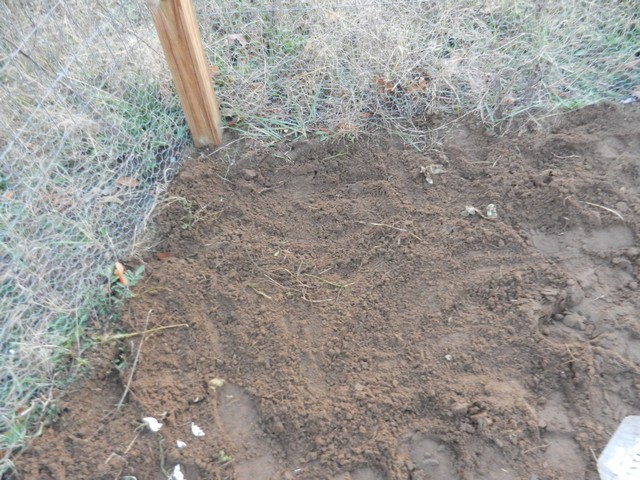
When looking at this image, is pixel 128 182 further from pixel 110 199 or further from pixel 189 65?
pixel 189 65

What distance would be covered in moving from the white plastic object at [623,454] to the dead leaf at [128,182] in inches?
92.6

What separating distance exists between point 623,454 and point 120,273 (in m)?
2.12

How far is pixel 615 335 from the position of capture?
2.05m

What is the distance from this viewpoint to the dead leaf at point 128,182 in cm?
259

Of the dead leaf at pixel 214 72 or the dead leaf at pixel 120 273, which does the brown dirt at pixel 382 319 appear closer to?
the dead leaf at pixel 120 273

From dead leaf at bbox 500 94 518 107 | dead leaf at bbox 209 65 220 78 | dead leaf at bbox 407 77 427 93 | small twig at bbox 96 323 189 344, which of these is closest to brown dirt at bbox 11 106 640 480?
small twig at bbox 96 323 189 344

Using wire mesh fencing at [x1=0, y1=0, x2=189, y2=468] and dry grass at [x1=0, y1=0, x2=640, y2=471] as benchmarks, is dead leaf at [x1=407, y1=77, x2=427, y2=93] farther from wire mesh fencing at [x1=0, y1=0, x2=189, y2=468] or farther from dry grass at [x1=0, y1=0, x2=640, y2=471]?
wire mesh fencing at [x1=0, y1=0, x2=189, y2=468]

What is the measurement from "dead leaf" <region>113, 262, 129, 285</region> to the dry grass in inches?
1.5

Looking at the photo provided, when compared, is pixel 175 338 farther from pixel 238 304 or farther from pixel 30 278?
pixel 30 278

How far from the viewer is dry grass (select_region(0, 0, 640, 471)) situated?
2.19 meters

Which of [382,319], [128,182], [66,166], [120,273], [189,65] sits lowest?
[382,319]

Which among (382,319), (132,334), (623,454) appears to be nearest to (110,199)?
(132,334)

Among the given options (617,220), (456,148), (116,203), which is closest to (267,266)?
(116,203)

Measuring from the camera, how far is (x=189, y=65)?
241 centimetres
